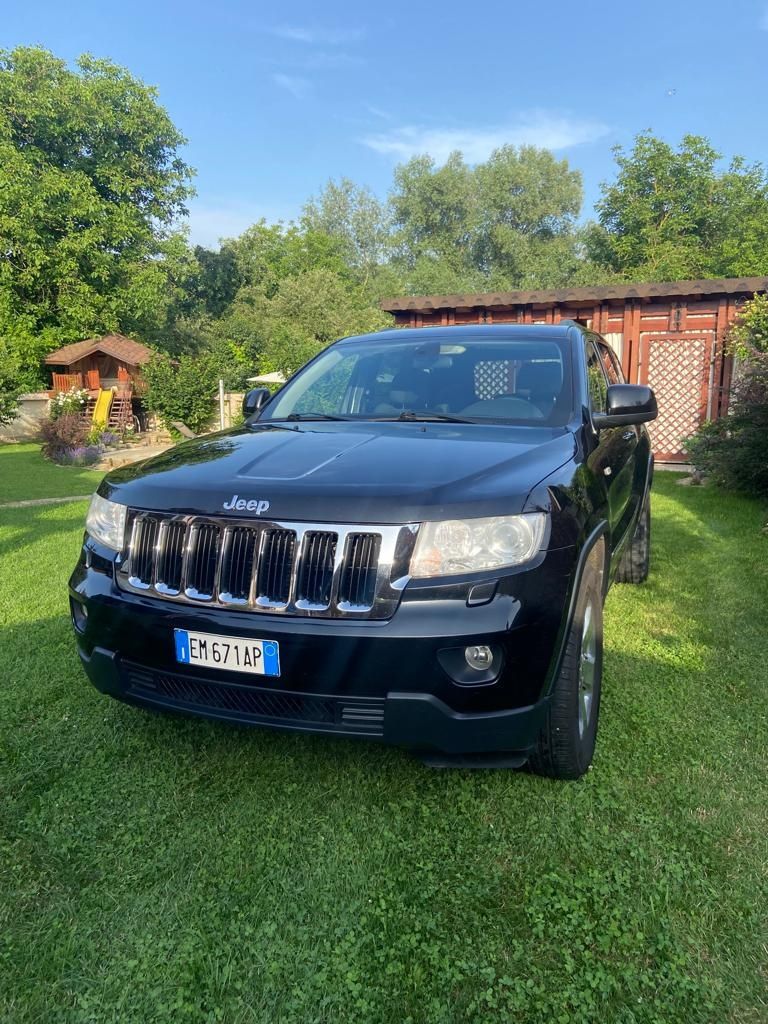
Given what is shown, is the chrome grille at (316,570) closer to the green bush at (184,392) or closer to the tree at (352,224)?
the green bush at (184,392)

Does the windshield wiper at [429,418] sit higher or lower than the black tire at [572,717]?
higher

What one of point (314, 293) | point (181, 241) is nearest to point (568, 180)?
point (314, 293)

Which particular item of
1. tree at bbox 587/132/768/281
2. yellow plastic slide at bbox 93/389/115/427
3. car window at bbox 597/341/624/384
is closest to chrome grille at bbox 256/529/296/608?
car window at bbox 597/341/624/384

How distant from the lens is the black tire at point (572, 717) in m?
2.38

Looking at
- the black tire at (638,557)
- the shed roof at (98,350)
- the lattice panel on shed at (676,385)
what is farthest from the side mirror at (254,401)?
the shed roof at (98,350)

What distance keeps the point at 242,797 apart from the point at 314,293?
34.3 m

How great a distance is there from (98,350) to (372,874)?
25734mm

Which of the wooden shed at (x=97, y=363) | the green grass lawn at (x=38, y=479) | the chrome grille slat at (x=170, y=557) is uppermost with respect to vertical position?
the wooden shed at (x=97, y=363)

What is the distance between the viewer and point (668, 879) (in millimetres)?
2123

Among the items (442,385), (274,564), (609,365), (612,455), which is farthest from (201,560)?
(609,365)

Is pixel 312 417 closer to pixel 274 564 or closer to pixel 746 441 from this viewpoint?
pixel 274 564

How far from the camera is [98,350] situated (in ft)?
81.8

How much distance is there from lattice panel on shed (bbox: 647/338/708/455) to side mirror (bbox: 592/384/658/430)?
10.7 metres

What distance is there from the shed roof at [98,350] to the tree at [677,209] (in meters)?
24.2
